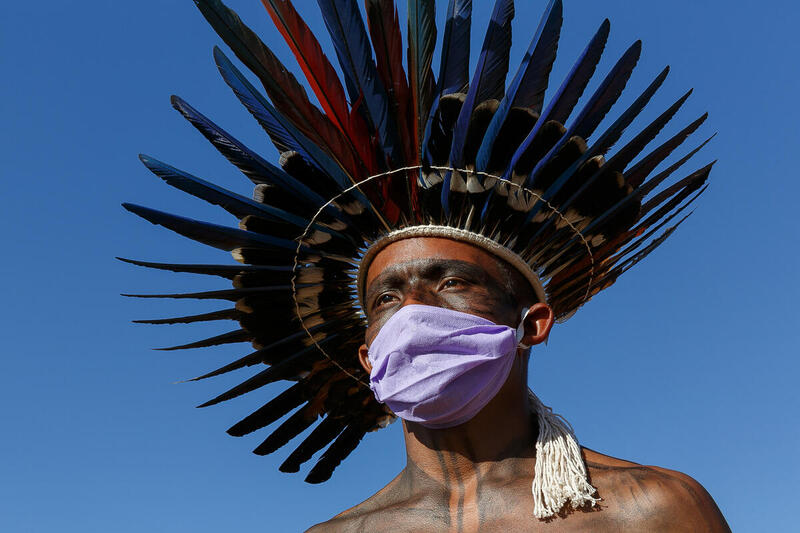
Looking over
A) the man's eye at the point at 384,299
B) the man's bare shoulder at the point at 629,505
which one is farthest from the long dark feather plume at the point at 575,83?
the man's bare shoulder at the point at 629,505

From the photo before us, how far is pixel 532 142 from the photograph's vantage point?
5.32 m

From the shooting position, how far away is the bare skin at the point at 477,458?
4.75 m

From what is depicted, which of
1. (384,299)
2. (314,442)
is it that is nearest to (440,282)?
(384,299)

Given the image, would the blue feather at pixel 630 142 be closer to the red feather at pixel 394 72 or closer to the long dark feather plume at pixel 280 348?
the red feather at pixel 394 72

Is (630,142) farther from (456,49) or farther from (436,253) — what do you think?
(436,253)

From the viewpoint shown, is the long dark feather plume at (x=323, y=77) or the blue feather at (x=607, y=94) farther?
the long dark feather plume at (x=323, y=77)

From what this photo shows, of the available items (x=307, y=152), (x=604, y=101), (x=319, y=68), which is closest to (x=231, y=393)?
(x=307, y=152)

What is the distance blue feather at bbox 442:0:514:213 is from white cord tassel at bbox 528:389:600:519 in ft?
4.32

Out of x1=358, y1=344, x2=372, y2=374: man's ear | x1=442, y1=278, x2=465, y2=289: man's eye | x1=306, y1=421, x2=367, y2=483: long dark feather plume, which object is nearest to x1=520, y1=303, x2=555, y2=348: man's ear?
x1=442, y1=278, x2=465, y2=289: man's eye

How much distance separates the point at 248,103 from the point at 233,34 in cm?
39

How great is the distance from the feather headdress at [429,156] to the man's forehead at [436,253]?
55 mm

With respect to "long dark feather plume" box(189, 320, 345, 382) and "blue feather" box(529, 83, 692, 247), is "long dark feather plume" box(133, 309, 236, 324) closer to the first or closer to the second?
"long dark feather plume" box(189, 320, 345, 382)

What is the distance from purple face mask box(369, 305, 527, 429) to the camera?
4.94 meters

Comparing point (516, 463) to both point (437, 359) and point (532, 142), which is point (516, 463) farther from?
point (532, 142)
